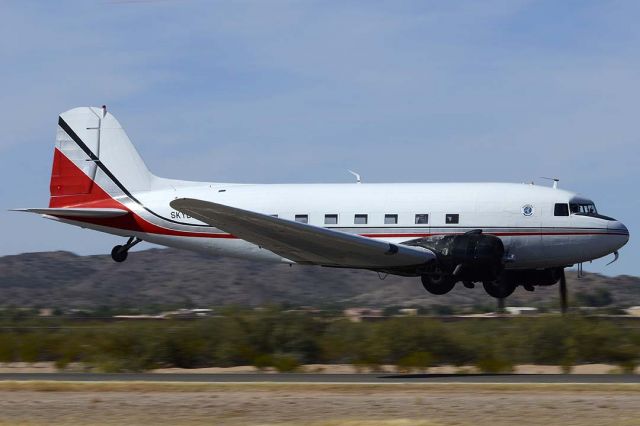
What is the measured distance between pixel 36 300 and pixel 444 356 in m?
78.7

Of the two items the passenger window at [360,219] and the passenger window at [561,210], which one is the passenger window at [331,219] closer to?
the passenger window at [360,219]

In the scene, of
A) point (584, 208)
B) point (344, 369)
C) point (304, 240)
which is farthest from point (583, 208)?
point (344, 369)

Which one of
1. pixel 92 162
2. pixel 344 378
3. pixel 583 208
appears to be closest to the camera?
pixel 344 378

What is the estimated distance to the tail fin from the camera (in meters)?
37.4

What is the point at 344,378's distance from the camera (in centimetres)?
2272

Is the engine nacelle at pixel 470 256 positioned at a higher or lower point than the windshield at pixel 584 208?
lower

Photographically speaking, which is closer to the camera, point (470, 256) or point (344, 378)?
point (344, 378)

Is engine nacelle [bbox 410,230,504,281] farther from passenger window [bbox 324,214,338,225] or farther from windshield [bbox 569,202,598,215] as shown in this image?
passenger window [bbox 324,214,338,225]

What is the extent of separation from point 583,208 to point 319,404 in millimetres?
16506

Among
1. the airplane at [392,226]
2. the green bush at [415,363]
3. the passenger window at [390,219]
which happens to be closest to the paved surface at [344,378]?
the green bush at [415,363]

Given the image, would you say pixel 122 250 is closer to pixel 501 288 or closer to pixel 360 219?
pixel 360 219

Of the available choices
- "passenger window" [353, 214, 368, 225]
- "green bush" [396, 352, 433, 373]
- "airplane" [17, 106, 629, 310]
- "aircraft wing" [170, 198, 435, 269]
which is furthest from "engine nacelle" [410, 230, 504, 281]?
"green bush" [396, 352, 433, 373]

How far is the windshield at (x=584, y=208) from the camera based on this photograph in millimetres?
32562

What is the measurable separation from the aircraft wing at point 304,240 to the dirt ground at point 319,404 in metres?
9.02
